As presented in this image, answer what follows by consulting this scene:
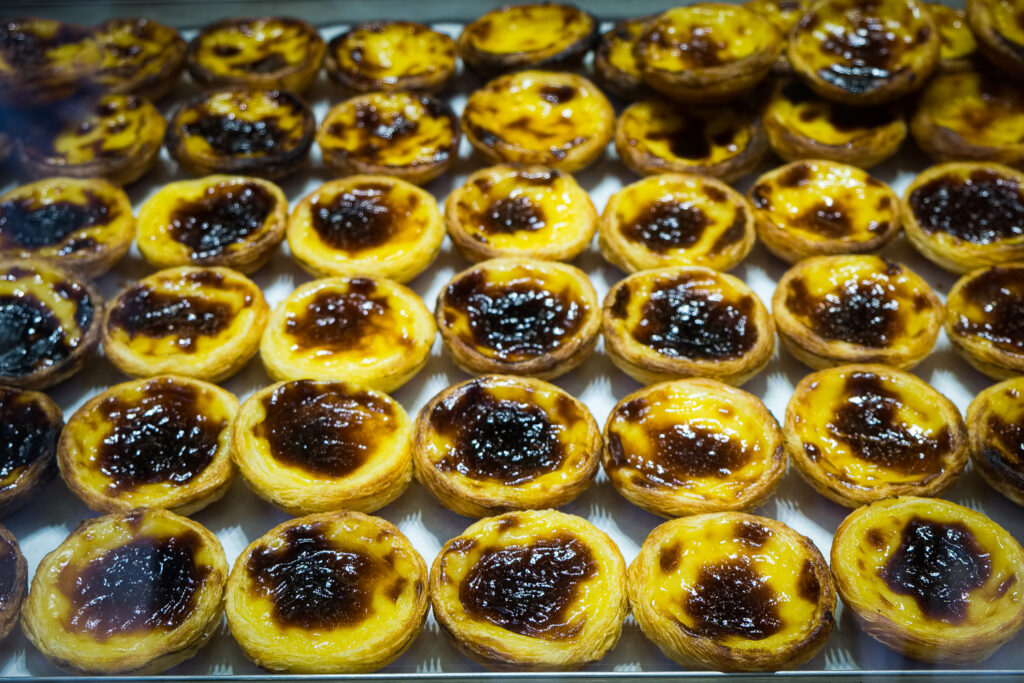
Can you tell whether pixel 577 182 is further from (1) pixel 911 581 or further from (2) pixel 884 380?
(1) pixel 911 581

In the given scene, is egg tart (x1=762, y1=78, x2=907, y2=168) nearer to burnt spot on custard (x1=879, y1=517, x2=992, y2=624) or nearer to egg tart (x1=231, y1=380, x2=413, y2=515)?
burnt spot on custard (x1=879, y1=517, x2=992, y2=624)

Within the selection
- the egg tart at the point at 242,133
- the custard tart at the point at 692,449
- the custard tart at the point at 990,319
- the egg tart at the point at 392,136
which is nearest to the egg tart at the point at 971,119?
the custard tart at the point at 990,319

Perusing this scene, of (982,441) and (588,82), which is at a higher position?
(588,82)

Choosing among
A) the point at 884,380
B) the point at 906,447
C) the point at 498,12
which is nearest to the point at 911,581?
the point at 906,447

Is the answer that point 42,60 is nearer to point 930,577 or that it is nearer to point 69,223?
point 69,223

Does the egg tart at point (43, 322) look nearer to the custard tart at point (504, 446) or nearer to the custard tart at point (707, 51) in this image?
the custard tart at point (504, 446)

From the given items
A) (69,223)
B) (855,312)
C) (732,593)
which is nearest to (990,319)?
(855,312)

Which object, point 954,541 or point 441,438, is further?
point 441,438
